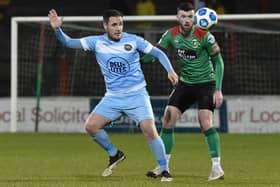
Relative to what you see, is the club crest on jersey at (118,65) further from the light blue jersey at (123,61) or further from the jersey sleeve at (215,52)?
the jersey sleeve at (215,52)

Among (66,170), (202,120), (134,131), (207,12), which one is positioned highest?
(207,12)

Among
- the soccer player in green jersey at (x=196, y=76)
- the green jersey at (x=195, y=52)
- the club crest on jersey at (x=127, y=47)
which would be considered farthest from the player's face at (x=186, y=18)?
the club crest on jersey at (x=127, y=47)

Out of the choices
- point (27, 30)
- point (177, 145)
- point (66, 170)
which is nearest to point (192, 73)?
point (66, 170)

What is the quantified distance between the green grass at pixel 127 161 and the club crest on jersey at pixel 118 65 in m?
1.34

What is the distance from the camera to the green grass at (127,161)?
11750 mm

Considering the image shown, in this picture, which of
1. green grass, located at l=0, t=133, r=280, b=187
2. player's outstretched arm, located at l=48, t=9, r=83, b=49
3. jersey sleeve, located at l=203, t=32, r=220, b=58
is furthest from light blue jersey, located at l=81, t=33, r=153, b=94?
green grass, located at l=0, t=133, r=280, b=187

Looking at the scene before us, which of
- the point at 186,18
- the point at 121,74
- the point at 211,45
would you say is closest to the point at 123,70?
the point at 121,74

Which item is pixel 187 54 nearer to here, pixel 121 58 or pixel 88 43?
pixel 121 58

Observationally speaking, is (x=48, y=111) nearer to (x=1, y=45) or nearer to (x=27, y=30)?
(x=27, y=30)

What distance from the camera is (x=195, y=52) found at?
1248 cm

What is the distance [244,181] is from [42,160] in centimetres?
431

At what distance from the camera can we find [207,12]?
13.1 metres

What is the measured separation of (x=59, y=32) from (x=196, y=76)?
192cm

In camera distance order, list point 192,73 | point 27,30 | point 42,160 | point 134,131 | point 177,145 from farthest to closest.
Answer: point 27,30 → point 134,131 → point 177,145 → point 42,160 → point 192,73
